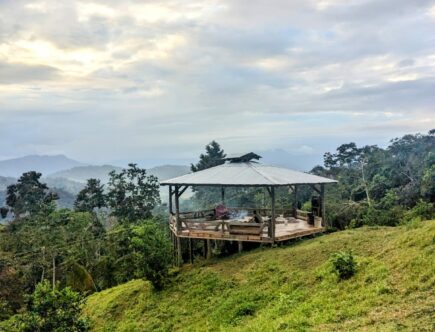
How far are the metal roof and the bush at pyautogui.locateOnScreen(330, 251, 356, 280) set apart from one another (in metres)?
5.67

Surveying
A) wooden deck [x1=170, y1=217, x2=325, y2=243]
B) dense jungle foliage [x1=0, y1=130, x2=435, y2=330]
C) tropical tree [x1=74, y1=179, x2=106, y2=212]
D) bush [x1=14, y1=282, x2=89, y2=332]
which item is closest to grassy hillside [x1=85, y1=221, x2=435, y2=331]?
wooden deck [x1=170, y1=217, x2=325, y2=243]

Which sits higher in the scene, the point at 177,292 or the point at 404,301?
the point at 404,301

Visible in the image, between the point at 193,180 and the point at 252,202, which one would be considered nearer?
the point at 193,180

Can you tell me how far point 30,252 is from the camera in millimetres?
27109

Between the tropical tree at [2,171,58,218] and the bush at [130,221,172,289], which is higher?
the tropical tree at [2,171,58,218]

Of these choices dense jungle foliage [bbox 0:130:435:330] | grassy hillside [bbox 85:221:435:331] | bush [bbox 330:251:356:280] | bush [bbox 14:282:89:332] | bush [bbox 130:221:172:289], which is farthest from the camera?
dense jungle foliage [bbox 0:130:435:330]

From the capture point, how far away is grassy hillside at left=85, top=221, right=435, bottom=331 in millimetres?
7867

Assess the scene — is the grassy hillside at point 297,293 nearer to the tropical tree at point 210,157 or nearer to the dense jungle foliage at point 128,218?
the dense jungle foliage at point 128,218

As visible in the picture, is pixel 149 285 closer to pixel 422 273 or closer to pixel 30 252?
pixel 422 273

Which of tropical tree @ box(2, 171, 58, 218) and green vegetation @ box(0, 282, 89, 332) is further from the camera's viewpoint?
tropical tree @ box(2, 171, 58, 218)

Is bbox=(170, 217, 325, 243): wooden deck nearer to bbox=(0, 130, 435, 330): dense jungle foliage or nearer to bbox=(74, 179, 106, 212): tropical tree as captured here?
bbox=(0, 130, 435, 330): dense jungle foliage

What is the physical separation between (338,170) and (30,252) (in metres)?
33.1

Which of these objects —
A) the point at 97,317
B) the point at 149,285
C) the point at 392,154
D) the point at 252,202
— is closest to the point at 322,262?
the point at 149,285

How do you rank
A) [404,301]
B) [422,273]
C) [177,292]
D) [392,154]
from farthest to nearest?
[392,154] → [177,292] → [422,273] → [404,301]
